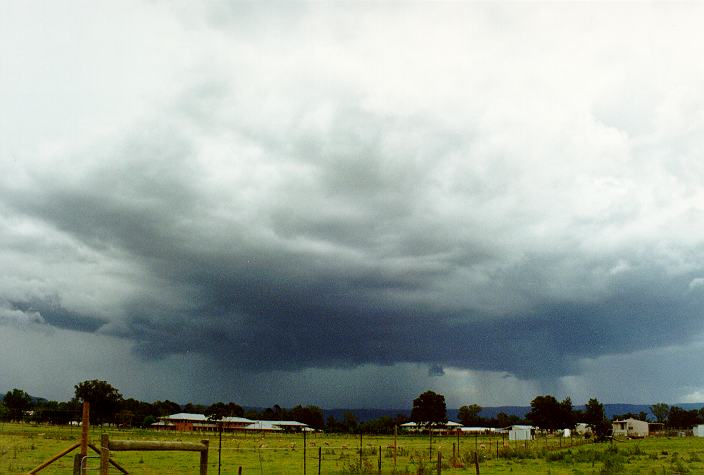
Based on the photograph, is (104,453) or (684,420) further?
(684,420)

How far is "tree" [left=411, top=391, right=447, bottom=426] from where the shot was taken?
181625 mm

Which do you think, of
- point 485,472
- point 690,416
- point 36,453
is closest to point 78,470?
point 485,472

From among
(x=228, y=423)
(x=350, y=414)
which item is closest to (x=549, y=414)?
(x=350, y=414)

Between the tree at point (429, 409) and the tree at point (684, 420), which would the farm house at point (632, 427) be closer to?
the tree at point (684, 420)

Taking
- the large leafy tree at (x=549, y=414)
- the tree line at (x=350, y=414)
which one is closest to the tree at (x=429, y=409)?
the tree line at (x=350, y=414)

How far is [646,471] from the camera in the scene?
3772 cm

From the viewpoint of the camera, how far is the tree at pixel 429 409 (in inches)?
7151

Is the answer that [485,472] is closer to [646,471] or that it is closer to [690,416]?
[646,471]

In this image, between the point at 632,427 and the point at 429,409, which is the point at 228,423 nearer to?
the point at 429,409

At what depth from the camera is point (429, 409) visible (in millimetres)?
181500

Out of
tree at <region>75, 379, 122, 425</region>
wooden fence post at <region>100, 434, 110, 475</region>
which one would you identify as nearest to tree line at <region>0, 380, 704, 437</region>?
tree at <region>75, 379, 122, 425</region>

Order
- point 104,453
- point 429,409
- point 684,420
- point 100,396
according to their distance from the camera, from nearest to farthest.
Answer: point 104,453
point 100,396
point 429,409
point 684,420

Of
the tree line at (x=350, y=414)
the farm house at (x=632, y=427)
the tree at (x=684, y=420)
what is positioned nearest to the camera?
the tree line at (x=350, y=414)

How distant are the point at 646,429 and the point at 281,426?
9107cm
